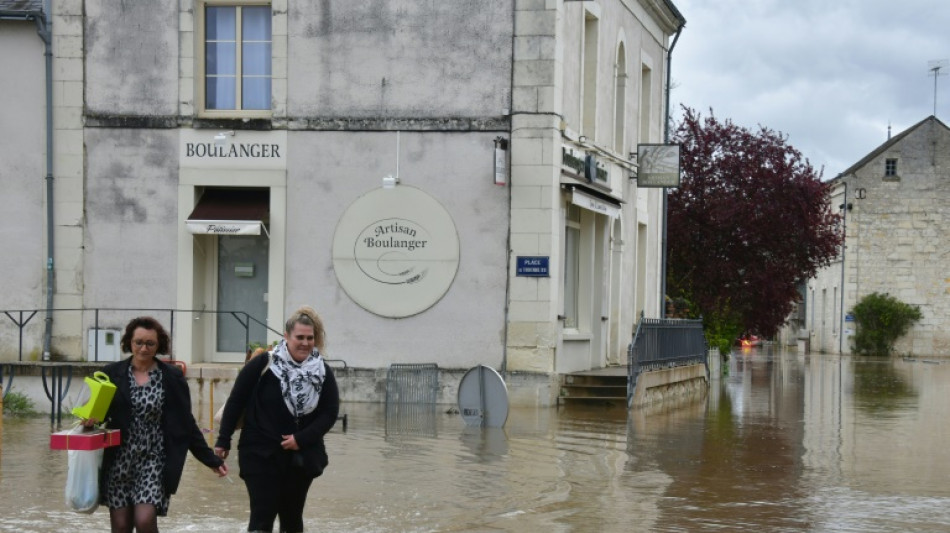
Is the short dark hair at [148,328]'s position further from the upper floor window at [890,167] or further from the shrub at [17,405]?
the upper floor window at [890,167]

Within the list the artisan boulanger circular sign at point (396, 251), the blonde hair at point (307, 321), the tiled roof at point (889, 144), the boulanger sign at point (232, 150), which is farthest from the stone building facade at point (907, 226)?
the blonde hair at point (307, 321)

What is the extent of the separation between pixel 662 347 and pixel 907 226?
41.6m

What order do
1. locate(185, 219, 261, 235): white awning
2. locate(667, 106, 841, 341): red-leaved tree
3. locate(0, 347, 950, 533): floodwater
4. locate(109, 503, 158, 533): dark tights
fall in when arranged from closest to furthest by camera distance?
locate(109, 503, 158, 533): dark tights
locate(0, 347, 950, 533): floodwater
locate(185, 219, 261, 235): white awning
locate(667, 106, 841, 341): red-leaved tree

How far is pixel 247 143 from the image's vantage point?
69.4 feet

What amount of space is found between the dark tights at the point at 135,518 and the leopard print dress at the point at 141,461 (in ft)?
0.09

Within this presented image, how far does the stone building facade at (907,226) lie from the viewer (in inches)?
2413

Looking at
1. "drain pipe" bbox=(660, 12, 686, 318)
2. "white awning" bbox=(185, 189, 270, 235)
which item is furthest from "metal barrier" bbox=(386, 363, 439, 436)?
"drain pipe" bbox=(660, 12, 686, 318)

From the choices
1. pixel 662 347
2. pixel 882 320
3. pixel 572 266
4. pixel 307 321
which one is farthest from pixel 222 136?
pixel 882 320

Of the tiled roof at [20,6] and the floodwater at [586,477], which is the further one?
the tiled roof at [20,6]

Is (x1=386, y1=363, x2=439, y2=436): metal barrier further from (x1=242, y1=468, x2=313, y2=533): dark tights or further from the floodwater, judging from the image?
(x1=242, y1=468, x2=313, y2=533): dark tights

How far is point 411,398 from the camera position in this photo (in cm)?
1823

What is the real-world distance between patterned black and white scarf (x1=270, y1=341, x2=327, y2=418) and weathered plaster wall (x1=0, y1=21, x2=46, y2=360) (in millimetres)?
14068

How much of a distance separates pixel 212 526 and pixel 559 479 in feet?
12.3

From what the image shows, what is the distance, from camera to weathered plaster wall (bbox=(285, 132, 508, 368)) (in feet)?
68.5
